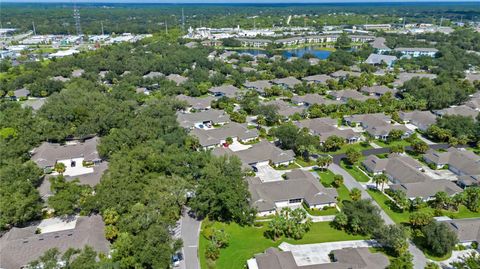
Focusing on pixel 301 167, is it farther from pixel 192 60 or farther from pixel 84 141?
pixel 192 60

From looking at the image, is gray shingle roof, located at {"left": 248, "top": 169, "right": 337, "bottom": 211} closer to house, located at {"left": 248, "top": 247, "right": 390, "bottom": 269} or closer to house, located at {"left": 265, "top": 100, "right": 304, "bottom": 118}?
house, located at {"left": 248, "top": 247, "right": 390, "bottom": 269}

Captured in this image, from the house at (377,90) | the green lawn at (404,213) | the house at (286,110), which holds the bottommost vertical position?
the green lawn at (404,213)

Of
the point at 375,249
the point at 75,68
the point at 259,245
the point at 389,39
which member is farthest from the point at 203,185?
the point at 389,39

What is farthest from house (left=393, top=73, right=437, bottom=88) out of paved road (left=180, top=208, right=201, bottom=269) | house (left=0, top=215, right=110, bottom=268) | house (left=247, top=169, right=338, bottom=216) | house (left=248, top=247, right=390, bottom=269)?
house (left=0, top=215, right=110, bottom=268)

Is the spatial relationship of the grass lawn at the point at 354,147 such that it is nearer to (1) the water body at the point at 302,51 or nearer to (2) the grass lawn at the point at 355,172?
(2) the grass lawn at the point at 355,172

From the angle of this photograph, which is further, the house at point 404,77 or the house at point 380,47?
the house at point 380,47

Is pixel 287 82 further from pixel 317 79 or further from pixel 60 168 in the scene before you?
pixel 60 168

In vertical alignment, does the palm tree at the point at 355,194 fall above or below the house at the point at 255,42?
below

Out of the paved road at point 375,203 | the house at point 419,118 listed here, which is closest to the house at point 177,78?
the house at point 419,118
